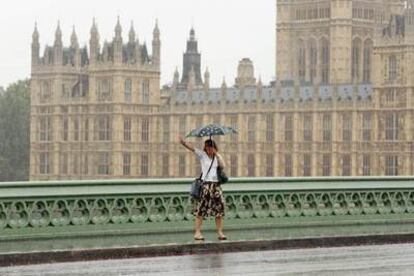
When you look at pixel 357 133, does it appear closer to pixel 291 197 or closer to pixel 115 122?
pixel 115 122

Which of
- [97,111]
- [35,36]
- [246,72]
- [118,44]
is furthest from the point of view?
[246,72]

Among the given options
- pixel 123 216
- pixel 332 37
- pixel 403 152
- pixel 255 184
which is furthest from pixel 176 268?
pixel 332 37

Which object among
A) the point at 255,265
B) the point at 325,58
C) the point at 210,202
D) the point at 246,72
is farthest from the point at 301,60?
the point at 255,265

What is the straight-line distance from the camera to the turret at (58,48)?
111188 millimetres

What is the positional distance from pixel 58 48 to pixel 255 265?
94.9m

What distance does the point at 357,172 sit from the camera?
307 ft

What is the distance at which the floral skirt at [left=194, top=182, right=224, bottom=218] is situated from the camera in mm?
20109

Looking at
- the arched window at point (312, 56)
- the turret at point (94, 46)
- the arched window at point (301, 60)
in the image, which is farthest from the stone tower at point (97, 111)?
the arched window at point (312, 56)

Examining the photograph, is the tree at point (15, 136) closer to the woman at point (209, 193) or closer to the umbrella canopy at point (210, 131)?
the umbrella canopy at point (210, 131)

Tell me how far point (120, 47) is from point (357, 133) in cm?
2170

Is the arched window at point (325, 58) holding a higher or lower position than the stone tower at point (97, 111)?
higher

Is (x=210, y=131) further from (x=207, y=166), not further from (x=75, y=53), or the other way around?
(x=75, y=53)

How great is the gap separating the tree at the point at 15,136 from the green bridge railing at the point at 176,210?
300ft

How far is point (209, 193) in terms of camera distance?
20.2 m
